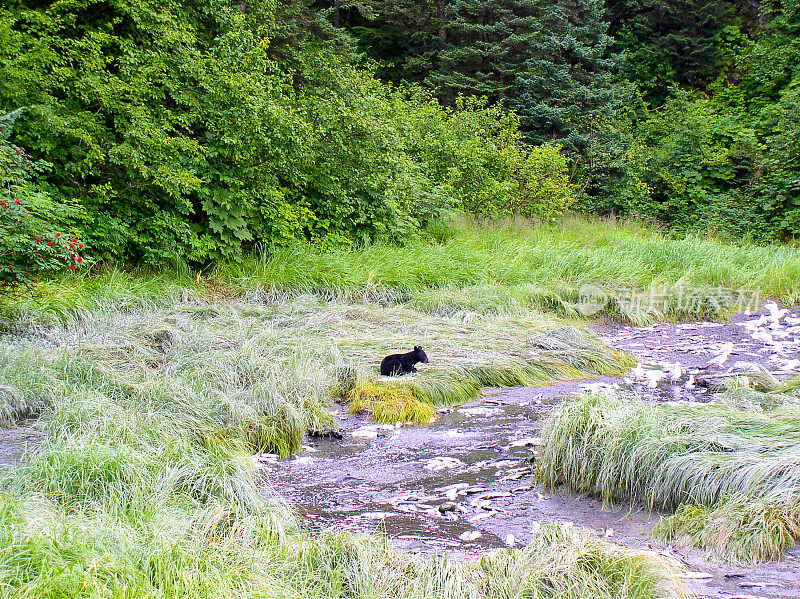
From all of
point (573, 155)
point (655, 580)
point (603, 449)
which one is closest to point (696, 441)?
point (603, 449)

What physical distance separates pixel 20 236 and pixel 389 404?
135 inches

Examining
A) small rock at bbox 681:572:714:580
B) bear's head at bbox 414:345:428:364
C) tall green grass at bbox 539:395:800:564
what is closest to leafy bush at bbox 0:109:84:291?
bear's head at bbox 414:345:428:364

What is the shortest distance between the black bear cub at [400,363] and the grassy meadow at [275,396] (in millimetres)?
183

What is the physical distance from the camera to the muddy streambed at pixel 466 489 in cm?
357

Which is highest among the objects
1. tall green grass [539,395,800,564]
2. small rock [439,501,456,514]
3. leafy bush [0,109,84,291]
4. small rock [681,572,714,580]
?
leafy bush [0,109,84,291]

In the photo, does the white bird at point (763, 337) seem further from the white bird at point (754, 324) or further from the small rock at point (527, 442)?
the small rock at point (527, 442)

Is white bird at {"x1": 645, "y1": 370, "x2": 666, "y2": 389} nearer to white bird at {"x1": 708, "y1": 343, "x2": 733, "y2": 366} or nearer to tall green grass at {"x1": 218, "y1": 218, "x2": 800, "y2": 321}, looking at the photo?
white bird at {"x1": 708, "y1": 343, "x2": 733, "y2": 366}

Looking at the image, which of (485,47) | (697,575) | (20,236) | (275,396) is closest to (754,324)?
(275,396)

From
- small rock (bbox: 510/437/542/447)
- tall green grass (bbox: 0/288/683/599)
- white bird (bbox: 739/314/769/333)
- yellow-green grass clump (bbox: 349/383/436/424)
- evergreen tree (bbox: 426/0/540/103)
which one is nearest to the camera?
tall green grass (bbox: 0/288/683/599)

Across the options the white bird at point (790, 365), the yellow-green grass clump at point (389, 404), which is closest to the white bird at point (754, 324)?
the white bird at point (790, 365)

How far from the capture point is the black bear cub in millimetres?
6715

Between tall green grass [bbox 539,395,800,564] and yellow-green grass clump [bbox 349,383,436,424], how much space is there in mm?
1411

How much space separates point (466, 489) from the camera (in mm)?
4410

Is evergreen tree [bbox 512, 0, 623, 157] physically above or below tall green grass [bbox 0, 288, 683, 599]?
above
